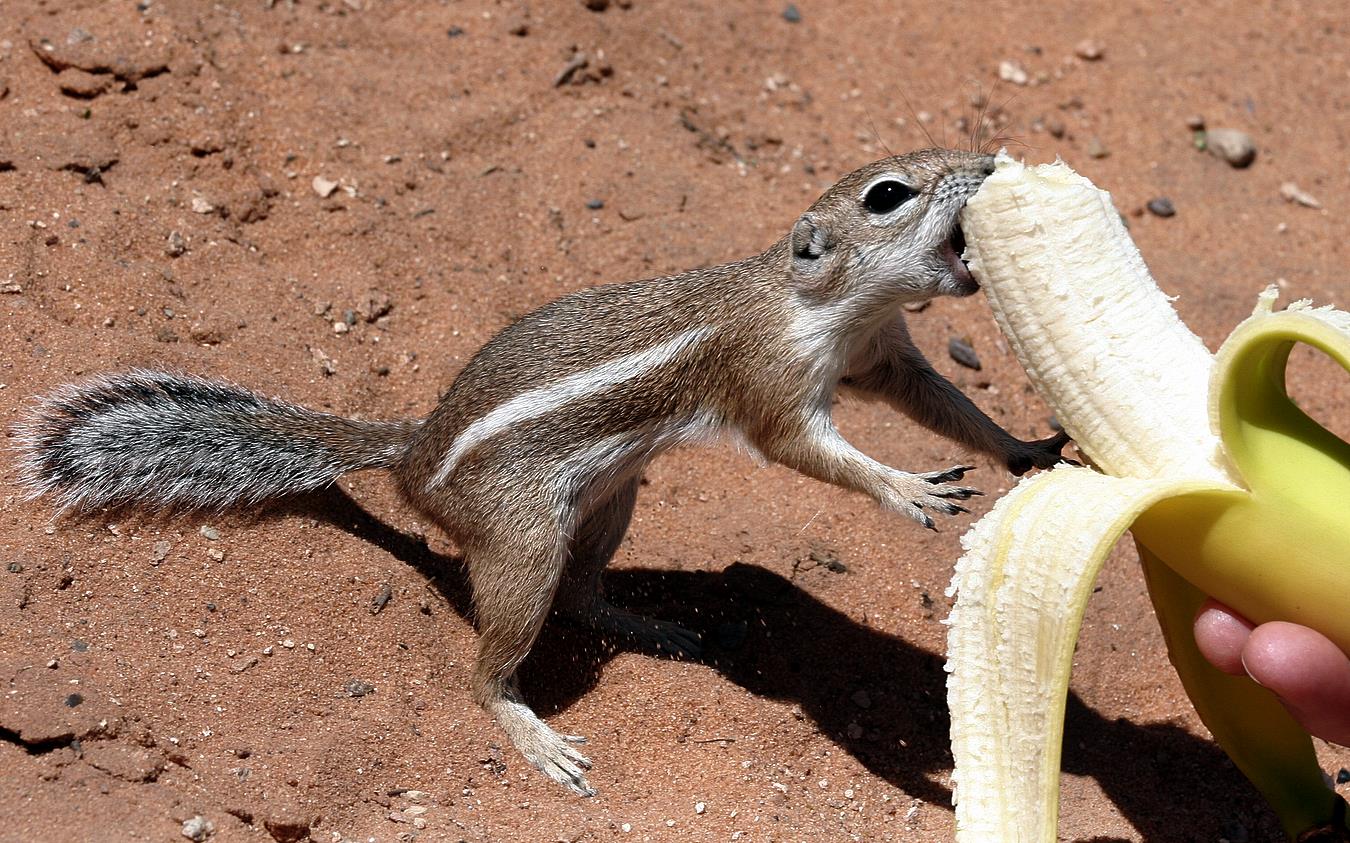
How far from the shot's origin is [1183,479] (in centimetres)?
320

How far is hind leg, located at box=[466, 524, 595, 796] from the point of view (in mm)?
4223

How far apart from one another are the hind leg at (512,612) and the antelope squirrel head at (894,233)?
1343 millimetres

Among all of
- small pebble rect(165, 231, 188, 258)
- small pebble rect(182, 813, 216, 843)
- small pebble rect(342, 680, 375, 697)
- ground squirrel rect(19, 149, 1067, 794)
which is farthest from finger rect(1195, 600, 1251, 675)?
small pebble rect(165, 231, 188, 258)

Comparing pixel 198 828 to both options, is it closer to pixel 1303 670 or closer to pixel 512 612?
pixel 512 612

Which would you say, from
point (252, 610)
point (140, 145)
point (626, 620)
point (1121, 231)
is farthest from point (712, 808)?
point (140, 145)

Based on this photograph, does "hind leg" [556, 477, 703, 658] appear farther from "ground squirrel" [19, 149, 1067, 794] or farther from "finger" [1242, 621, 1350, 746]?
"finger" [1242, 621, 1350, 746]

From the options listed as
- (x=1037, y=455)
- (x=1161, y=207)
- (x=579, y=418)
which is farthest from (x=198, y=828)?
(x=1161, y=207)

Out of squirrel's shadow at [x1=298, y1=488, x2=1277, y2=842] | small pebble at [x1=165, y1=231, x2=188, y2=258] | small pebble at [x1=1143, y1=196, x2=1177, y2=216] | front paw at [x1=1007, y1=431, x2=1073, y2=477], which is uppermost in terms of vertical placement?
small pebble at [x1=165, y1=231, x2=188, y2=258]

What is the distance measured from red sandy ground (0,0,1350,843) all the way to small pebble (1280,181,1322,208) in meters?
0.07

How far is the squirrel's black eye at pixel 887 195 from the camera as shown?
416 cm

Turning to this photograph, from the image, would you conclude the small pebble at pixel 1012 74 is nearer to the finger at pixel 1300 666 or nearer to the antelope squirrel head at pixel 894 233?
→ the antelope squirrel head at pixel 894 233

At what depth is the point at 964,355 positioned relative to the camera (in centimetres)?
589

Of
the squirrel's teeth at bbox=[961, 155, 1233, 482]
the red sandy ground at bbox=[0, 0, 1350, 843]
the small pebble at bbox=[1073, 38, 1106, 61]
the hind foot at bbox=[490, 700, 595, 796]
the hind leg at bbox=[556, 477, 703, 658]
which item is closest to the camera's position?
the squirrel's teeth at bbox=[961, 155, 1233, 482]

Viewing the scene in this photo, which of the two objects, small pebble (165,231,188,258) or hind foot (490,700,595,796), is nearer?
hind foot (490,700,595,796)
